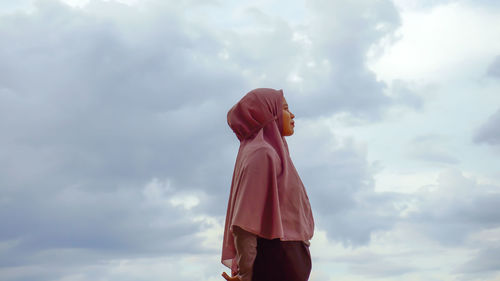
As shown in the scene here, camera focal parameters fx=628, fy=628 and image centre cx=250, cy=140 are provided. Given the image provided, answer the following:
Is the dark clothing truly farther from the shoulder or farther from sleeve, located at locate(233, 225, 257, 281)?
the shoulder

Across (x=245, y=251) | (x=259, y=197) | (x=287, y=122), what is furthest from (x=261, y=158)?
(x=245, y=251)

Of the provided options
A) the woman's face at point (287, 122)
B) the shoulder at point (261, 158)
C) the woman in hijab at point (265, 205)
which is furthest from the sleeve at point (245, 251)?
the woman's face at point (287, 122)

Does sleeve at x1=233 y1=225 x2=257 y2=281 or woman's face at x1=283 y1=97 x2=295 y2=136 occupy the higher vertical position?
woman's face at x1=283 y1=97 x2=295 y2=136

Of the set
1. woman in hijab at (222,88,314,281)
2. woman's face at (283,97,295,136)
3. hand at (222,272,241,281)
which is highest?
woman's face at (283,97,295,136)

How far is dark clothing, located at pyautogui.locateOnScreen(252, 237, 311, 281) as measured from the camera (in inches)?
215

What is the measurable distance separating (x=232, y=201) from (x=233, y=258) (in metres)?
0.57

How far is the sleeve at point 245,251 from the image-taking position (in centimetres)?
536

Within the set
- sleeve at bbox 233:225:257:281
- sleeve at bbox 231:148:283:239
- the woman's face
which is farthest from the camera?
the woman's face

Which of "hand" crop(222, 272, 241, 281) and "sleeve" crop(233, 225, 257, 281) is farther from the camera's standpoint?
"hand" crop(222, 272, 241, 281)

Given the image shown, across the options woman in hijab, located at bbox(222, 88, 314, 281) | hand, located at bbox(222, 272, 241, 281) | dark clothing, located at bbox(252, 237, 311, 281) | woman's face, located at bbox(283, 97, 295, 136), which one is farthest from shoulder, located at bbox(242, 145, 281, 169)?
hand, located at bbox(222, 272, 241, 281)

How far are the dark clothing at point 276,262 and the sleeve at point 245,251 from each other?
Answer: 0.10 m

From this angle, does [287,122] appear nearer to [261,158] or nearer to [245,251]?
[261,158]

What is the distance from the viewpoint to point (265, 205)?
5578 millimetres

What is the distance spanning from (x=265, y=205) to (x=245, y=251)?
45 cm
